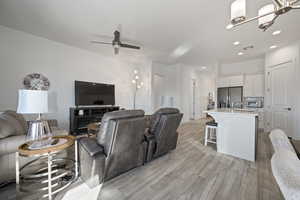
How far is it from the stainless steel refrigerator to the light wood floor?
3168 millimetres

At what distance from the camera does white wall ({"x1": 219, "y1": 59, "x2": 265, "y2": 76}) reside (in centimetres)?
524

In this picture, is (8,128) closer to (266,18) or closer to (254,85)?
(266,18)

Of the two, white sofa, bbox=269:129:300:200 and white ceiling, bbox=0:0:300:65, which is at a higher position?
white ceiling, bbox=0:0:300:65

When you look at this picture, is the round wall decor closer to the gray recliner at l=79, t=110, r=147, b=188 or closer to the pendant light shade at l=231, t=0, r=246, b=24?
the gray recliner at l=79, t=110, r=147, b=188

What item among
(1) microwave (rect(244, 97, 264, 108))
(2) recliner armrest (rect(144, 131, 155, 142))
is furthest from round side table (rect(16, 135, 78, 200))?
(1) microwave (rect(244, 97, 264, 108))

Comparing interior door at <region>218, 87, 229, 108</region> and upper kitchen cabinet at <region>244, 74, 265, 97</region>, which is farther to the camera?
interior door at <region>218, 87, 229, 108</region>

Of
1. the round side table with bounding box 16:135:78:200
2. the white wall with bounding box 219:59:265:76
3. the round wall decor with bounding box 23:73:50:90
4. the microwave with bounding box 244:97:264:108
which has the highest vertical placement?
the white wall with bounding box 219:59:265:76

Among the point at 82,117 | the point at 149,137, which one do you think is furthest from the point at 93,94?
the point at 149,137

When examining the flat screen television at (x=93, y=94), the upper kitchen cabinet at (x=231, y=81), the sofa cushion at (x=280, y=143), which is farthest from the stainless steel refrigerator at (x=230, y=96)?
the sofa cushion at (x=280, y=143)

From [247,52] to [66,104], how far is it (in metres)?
6.74

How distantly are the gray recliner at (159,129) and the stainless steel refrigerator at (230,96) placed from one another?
13.3 feet

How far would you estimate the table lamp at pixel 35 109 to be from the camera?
1490 millimetres

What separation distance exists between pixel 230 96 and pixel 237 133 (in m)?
3.38

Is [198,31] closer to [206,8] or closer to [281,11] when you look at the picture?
[206,8]
